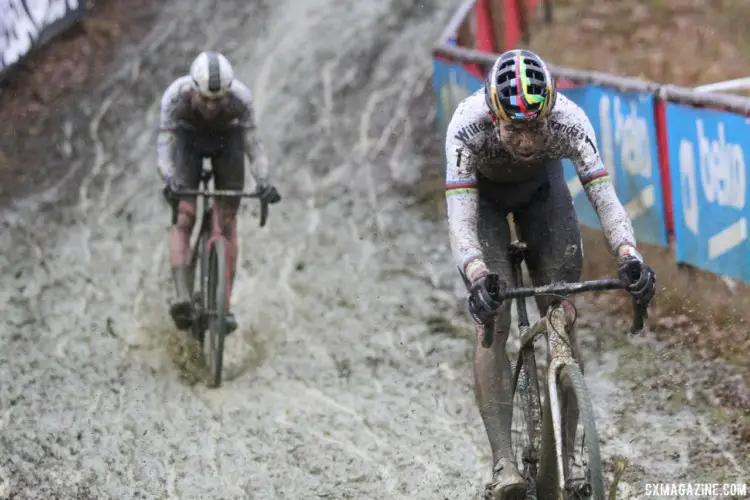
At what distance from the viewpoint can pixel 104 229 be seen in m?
11.3

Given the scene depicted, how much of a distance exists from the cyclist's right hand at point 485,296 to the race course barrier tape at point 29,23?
1033cm

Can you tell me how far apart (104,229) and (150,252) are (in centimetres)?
78

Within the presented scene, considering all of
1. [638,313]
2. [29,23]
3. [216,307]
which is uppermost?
[29,23]

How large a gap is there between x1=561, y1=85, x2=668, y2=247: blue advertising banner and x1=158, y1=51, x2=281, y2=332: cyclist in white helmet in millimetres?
2913

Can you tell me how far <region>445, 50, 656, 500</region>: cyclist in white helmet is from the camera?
4789 millimetres

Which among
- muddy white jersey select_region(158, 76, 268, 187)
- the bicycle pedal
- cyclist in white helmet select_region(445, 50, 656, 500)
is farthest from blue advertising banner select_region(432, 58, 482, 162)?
the bicycle pedal

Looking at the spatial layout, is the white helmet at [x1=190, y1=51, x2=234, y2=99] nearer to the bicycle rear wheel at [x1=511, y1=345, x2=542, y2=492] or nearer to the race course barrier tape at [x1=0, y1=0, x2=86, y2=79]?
the bicycle rear wheel at [x1=511, y1=345, x2=542, y2=492]

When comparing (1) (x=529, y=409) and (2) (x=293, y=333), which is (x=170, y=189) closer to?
(2) (x=293, y=333)

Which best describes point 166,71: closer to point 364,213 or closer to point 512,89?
point 364,213

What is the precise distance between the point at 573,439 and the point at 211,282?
13.0 feet

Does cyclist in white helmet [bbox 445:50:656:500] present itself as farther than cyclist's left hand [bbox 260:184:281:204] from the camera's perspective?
No

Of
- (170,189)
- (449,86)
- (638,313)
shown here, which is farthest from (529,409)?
(449,86)

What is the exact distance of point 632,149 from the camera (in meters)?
8.66

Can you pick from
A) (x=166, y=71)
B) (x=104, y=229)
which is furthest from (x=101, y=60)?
(x=104, y=229)
